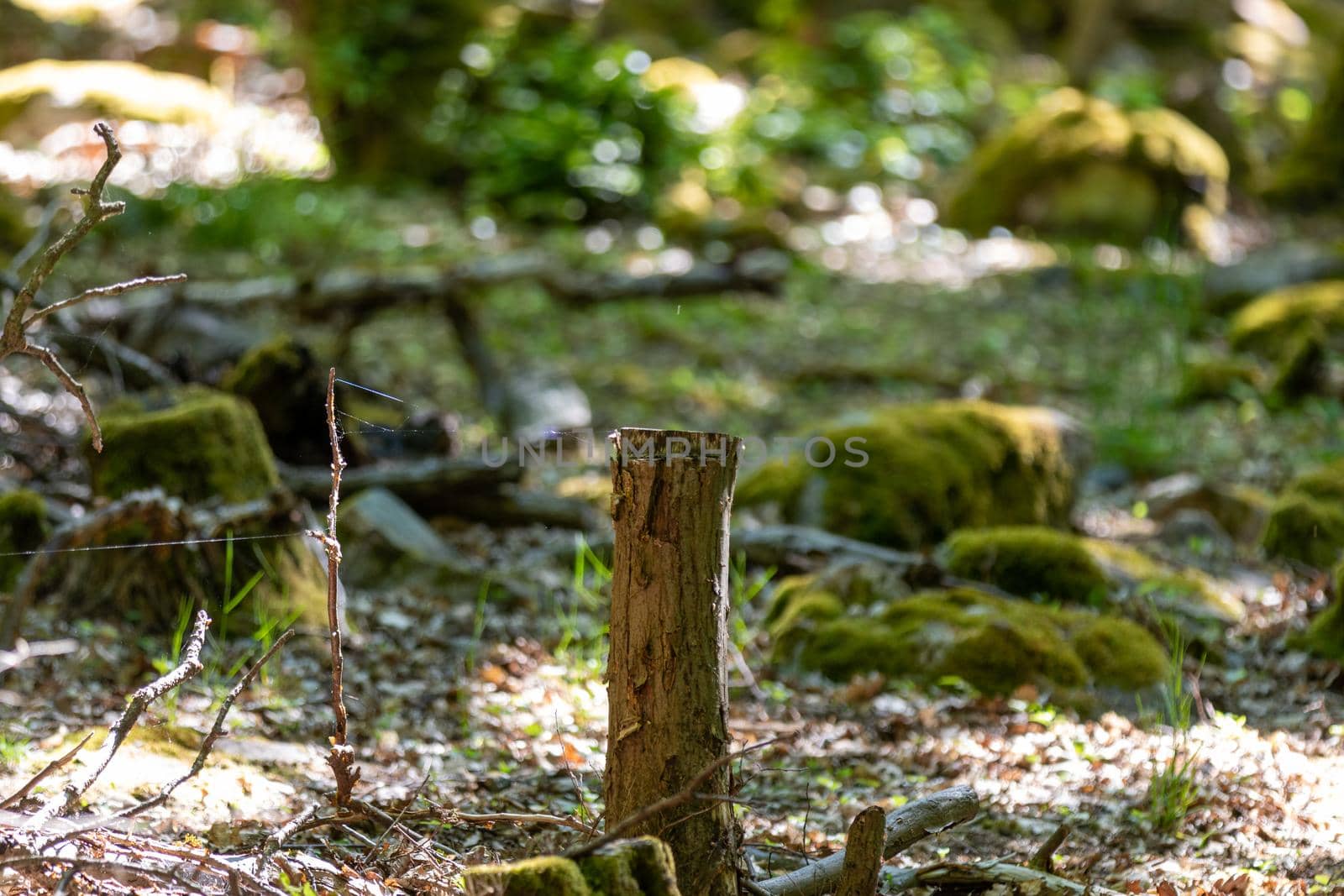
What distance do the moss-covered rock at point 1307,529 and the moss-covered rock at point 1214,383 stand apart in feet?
8.41

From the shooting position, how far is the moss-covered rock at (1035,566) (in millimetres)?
4691

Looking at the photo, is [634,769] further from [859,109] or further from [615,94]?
[859,109]

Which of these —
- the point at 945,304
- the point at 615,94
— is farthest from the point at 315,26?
the point at 945,304

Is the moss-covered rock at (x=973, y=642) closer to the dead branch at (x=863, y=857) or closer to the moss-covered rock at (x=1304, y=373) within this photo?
the dead branch at (x=863, y=857)

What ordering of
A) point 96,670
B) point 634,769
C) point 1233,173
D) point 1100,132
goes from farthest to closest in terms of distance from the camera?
point 1233,173, point 1100,132, point 96,670, point 634,769

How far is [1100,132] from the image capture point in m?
11.9

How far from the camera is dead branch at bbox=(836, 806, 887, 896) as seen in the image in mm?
2199

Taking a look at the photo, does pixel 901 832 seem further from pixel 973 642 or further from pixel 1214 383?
pixel 1214 383

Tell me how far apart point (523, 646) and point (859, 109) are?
38.0ft

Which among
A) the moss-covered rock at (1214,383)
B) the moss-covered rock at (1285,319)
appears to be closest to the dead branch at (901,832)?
the moss-covered rock at (1214,383)

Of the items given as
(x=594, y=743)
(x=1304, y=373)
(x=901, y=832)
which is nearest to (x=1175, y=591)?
(x=594, y=743)

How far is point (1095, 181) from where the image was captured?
1162 centimetres

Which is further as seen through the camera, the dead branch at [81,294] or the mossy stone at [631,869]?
the dead branch at [81,294]

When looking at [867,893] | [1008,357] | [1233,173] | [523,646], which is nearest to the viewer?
[867,893]
